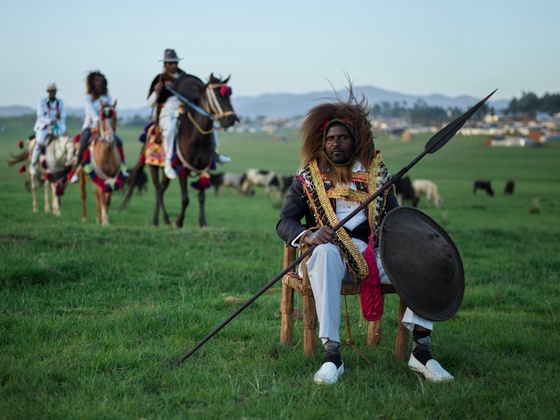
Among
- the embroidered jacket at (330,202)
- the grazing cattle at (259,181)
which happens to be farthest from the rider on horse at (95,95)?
the grazing cattle at (259,181)

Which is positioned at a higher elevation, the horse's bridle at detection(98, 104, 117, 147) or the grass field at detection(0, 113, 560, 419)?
the horse's bridle at detection(98, 104, 117, 147)

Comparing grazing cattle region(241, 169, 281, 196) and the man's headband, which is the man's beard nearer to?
the man's headband

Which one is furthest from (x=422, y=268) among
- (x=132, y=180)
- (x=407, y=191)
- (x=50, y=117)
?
(x=407, y=191)

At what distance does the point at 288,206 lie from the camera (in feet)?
17.6

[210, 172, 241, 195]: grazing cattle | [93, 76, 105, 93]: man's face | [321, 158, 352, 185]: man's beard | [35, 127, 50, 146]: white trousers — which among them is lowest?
[210, 172, 241, 195]: grazing cattle

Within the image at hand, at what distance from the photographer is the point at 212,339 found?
5762 mm

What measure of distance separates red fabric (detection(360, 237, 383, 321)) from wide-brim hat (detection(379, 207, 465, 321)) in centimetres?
32

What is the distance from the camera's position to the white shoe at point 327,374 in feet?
15.1

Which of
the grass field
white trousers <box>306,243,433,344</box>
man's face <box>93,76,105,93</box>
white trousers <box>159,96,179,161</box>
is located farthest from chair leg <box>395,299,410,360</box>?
man's face <box>93,76,105,93</box>

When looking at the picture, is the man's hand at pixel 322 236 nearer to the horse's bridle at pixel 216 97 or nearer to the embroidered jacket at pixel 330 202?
the embroidered jacket at pixel 330 202

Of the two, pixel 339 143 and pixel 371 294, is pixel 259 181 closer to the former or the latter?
pixel 339 143

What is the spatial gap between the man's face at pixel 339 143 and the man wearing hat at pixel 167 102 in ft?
27.5

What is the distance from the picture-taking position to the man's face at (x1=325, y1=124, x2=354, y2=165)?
17.3 feet

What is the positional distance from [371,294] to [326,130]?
1.25m
